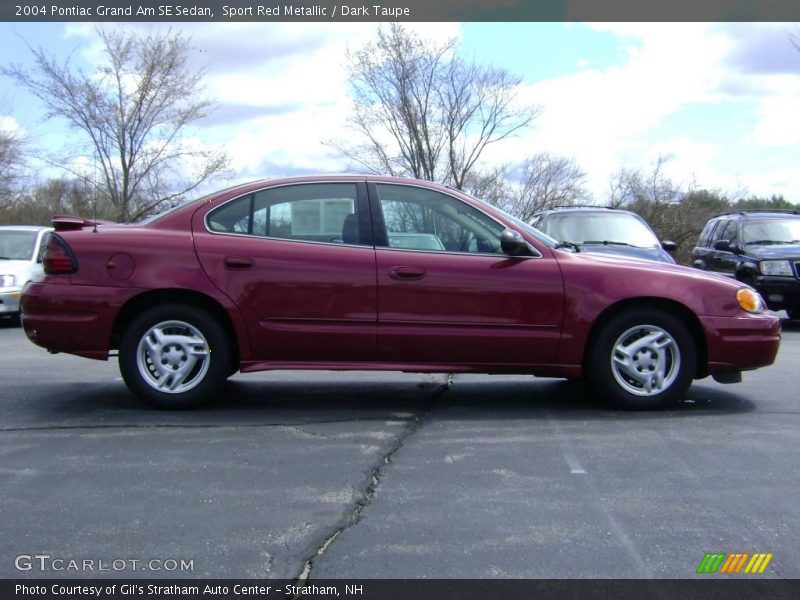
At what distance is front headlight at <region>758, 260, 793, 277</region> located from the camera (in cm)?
1110

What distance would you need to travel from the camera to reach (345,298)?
5328mm

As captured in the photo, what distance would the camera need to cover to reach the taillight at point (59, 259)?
17.5 feet

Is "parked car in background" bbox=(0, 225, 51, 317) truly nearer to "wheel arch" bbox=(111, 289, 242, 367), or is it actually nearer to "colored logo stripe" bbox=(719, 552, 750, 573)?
"wheel arch" bbox=(111, 289, 242, 367)

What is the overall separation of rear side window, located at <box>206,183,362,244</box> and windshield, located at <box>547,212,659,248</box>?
18.1ft

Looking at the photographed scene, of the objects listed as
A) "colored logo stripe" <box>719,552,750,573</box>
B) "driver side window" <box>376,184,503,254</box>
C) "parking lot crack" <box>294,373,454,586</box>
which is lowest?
"colored logo stripe" <box>719,552,750,573</box>

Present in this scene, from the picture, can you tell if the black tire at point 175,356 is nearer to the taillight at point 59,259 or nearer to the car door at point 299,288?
the car door at point 299,288

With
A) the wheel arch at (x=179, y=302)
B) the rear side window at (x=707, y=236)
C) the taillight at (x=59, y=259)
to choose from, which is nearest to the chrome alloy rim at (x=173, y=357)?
the wheel arch at (x=179, y=302)

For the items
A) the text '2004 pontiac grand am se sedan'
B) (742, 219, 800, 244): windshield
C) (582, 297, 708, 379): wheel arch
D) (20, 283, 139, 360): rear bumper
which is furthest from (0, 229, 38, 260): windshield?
(742, 219, 800, 244): windshield

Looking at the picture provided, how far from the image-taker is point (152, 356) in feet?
17.6

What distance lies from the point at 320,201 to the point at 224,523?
2.69 metres

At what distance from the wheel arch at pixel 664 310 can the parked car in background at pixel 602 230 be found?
169 inches
